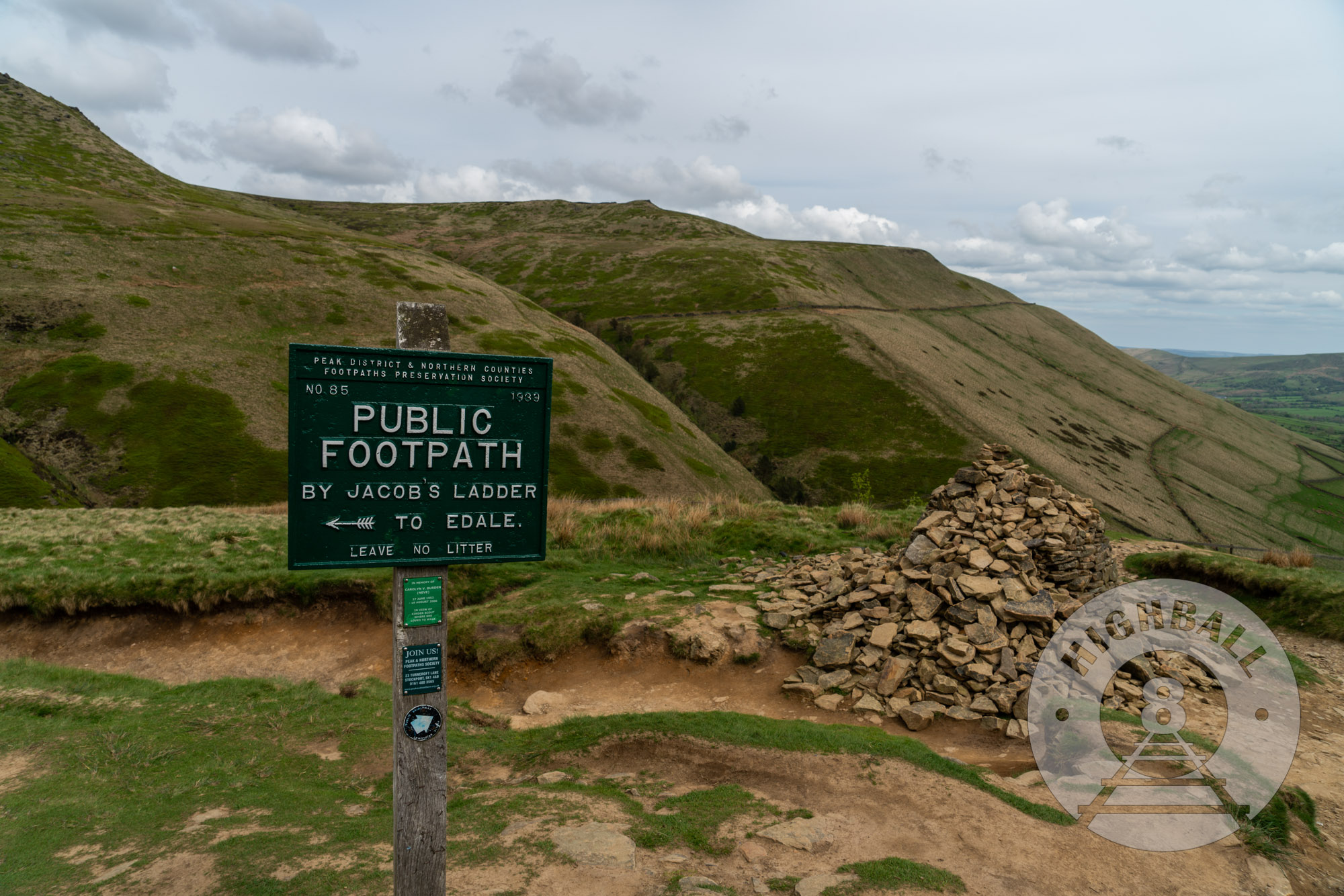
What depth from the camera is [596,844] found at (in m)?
7.95

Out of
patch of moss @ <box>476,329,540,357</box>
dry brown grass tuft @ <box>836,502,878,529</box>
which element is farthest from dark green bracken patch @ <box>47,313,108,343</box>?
dry brown grass tuft @ <box>836,502,878,529</box>

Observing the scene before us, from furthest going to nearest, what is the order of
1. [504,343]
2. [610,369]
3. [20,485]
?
[610,369]
[504,343]
[20,485]

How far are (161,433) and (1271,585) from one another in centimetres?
7090

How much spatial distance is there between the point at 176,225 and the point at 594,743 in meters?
116

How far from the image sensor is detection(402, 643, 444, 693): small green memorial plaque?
6.16 m

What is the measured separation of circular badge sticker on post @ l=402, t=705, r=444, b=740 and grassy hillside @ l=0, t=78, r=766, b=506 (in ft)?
139

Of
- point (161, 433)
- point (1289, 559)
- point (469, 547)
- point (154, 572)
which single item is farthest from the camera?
point (161, 433)

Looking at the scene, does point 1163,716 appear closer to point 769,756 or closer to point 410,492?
point 769,756

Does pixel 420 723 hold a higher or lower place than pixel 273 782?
higher

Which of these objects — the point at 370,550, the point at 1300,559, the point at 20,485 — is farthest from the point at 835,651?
the point at 20,485

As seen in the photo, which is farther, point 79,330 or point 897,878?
point 79,330

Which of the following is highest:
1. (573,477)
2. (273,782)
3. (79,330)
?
(79,330)

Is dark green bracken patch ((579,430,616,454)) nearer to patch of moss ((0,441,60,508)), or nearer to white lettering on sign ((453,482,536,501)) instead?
patch of moss ((0,441,60,508))

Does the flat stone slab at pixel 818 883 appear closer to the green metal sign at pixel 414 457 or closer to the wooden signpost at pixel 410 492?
the wooden signpost at pixel 410 492
